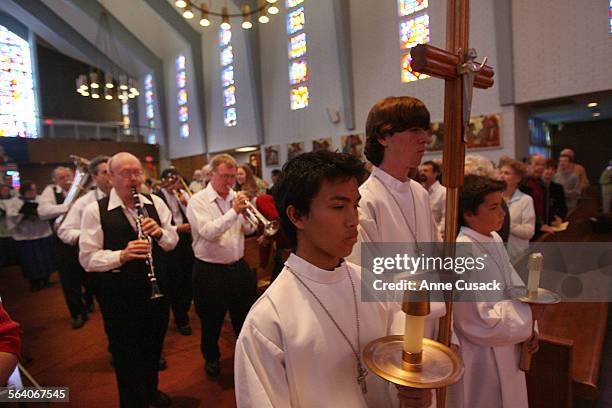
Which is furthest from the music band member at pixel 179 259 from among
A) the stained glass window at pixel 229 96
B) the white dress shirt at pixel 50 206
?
the stained glass window at pixel 229 96

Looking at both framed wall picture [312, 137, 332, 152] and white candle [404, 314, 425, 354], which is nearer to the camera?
white candle [404, 314, 425, 354]

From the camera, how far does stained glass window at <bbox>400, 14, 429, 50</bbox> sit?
26.7ft

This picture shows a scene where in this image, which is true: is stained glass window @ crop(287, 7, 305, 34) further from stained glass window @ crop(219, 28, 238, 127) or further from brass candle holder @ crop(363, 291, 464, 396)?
brass candle holder @ crop(363, 291, 464, 396)

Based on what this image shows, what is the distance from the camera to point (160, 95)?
60.6 ft

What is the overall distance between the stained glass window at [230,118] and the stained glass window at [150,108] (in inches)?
247

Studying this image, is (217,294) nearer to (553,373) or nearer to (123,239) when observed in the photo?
(123,239)

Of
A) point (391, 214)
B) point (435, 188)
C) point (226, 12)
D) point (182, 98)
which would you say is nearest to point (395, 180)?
point (391, 214)

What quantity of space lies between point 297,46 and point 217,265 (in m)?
10.6

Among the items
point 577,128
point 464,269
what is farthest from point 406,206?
point 577,128

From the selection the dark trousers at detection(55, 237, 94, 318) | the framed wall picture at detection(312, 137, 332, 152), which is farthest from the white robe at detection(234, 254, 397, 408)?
the framed wall picture at detection(312, 137, 332, 152)

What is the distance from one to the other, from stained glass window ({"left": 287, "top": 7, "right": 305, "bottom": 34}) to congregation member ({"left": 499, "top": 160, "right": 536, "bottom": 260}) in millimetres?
9937

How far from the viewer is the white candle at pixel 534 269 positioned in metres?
1.43

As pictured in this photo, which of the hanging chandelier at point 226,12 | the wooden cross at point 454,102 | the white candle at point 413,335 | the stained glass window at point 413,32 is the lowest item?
the white candle at point 413,335

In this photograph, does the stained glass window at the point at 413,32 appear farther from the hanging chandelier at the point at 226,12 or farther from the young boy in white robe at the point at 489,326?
the young boy in white robe at the point at 489,326
